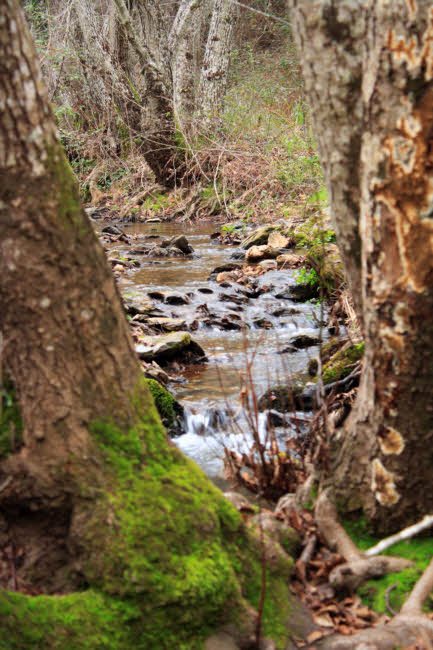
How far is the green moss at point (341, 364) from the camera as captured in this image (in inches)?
196

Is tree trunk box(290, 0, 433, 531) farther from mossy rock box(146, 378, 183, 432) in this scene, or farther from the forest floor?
mossy rock box(146, 378, 183, 432)

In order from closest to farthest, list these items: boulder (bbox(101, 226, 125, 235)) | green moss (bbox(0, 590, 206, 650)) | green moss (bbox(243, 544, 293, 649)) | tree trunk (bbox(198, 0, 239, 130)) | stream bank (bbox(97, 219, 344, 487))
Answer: green moss (bbox(0, 590, 206, 650)) < green moss (bbox(243, 544, 293, 649)) < stream bank (bbox(97, 219, 344, 487)) < boulder (bbox(101, 226, 125, 235)) < tree trunk (bbox(198, 0, 239, 130))

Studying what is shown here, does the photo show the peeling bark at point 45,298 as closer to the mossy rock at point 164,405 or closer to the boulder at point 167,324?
the mossy rock at point 164,405

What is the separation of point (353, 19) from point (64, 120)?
661 inches

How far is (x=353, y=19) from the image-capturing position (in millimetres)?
2545

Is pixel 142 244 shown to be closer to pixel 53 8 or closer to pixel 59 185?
pixel 53 8

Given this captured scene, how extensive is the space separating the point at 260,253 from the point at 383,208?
27.8 ft

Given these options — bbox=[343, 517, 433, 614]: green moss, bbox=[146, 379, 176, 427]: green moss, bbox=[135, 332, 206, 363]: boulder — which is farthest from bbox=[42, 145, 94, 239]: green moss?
bbox=[135, 332, 206, 363]: boulder

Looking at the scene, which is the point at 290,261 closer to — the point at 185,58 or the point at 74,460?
the point at 74,460

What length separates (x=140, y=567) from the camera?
2.23m

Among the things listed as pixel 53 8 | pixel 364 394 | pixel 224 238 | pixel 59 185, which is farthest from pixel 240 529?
pixel 53 8

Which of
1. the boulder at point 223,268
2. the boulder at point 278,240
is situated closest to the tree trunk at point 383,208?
the boulder at point 223,268

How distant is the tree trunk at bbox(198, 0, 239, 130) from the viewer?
16.5 metres

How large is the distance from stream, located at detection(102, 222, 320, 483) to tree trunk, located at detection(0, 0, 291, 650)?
82cm
